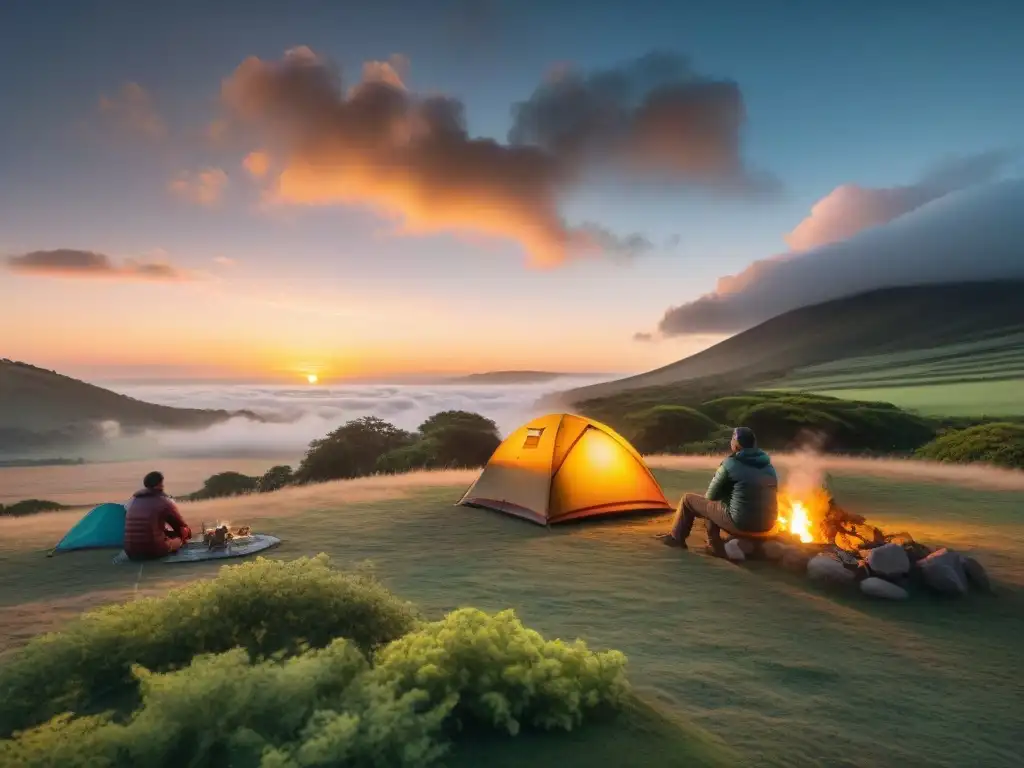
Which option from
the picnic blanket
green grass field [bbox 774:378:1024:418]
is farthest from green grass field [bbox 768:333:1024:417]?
the picnic blanket

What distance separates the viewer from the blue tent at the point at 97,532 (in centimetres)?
1320

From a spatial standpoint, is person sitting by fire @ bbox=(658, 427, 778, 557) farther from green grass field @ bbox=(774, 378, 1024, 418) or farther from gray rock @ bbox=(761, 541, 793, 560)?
green grass field @ bbox=(774, 378, 1024, 418)

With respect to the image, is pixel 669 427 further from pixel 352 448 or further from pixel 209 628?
pixel 209 628

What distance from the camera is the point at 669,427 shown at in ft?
149

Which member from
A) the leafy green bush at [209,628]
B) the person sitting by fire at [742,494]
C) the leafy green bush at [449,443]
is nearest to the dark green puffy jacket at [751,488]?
the person sitting by fire at [742,494]

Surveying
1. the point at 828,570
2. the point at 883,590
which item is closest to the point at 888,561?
the point at 883,590

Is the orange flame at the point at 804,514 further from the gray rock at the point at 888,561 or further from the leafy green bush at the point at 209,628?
the leafy green bush at the point at 209,628

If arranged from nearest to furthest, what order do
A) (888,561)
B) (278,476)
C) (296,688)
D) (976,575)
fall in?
1. (296,688)
2. (976,575)
3. (888,561)
4. (278,476)

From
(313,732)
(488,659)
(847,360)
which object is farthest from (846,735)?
(847,360)

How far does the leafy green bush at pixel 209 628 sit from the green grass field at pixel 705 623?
1.95 feet

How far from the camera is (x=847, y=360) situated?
7812 cm

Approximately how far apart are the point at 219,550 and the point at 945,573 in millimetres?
12055

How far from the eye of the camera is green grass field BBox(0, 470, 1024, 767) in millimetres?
5055

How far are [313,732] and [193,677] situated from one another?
1077 mm
